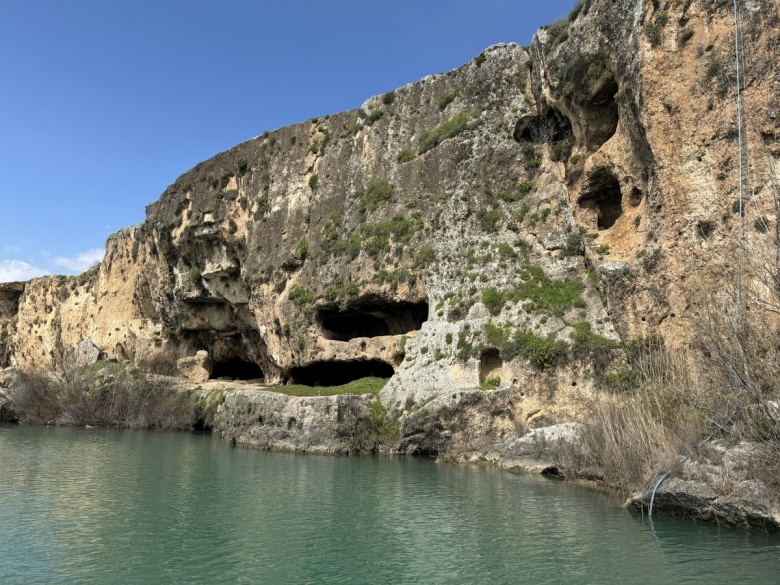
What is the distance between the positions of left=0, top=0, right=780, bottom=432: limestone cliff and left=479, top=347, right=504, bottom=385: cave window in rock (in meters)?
0.08

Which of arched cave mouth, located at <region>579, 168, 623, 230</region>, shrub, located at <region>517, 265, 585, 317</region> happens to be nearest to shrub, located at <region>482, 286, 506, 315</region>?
shrub, located at <region>517, 265, 585, 317</region>

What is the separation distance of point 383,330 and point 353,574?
23.7 m

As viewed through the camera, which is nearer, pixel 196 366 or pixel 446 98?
pixel 446 98

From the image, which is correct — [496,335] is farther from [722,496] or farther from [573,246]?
[722,496]

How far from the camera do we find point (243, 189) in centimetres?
3822

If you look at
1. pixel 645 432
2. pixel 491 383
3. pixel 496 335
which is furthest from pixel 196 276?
pixel 645 432

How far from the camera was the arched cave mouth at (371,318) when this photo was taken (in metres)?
30.7

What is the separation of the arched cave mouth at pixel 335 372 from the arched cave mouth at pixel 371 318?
5.26 feet

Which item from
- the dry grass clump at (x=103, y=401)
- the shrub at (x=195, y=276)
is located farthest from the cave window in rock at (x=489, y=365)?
the shrub at (x=195, y=276)

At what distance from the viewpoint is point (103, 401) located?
1407 inches

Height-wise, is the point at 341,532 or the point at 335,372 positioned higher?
the point at 335,372

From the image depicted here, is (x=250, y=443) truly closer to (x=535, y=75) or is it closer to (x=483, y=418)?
(x=483, y=418)

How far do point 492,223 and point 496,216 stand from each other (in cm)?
37

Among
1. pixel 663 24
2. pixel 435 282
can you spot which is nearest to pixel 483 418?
pixel 435 282
